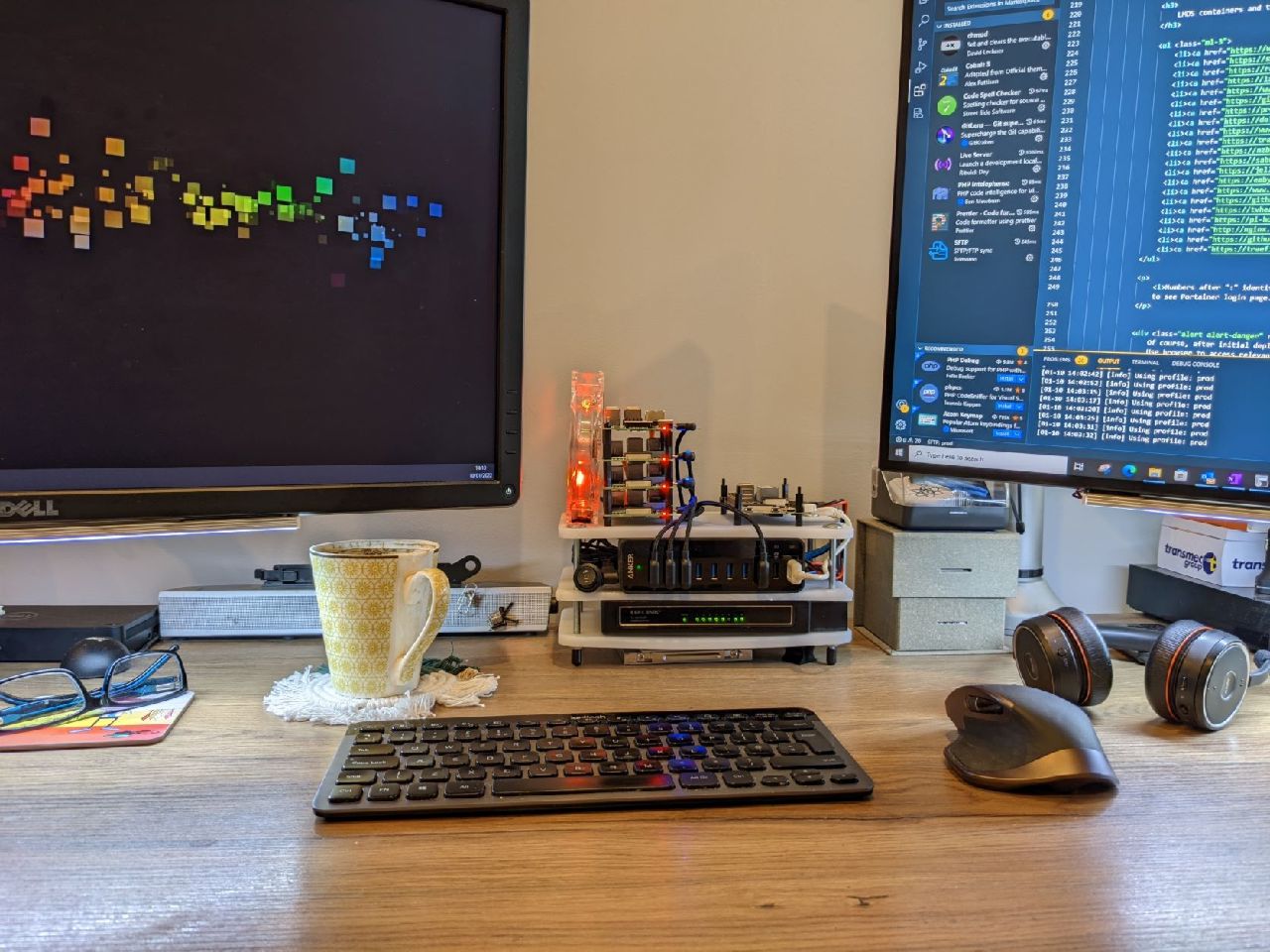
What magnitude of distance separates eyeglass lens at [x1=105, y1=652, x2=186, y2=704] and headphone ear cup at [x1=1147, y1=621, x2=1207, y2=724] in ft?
2.72

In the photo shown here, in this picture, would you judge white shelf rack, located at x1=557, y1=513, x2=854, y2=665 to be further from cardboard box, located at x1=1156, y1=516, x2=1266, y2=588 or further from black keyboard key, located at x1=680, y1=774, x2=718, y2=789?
cardboard box, located at x1=1156, y1=516, x2=1266, y2=588

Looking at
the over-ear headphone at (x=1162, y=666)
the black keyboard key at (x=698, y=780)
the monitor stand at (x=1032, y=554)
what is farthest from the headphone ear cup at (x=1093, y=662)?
the black keyboard key at (x=698, y=780)

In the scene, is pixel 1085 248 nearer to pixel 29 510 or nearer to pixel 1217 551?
pixel 1217 551

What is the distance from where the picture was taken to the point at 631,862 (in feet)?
1.73

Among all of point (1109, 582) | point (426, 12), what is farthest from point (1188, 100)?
point (426, 12)

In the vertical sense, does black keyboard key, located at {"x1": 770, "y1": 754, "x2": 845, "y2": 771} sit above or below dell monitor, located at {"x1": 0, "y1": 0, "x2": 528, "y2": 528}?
below

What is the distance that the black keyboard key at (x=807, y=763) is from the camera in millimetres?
633

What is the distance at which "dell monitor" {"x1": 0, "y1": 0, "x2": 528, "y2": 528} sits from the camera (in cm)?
70

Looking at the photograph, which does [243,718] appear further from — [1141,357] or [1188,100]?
[1188,100]

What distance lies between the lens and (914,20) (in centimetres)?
96

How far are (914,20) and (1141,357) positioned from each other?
42 cm

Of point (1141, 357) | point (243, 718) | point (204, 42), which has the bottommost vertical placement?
point (243, 718)

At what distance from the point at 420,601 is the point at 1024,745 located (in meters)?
0.49

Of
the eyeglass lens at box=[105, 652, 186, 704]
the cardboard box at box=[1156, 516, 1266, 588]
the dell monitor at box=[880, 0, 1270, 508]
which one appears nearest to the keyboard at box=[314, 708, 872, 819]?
the eyeglass lens at box=[105, 652, 186, 704]
